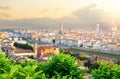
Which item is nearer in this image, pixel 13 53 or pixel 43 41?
pixel 13 53

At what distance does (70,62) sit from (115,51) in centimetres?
2788

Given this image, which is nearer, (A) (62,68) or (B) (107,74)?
(B) (107,74)

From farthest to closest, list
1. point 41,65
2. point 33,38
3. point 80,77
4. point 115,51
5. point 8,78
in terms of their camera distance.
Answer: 1. point 33,38
2. point 115,51
3. point 41,65
4. point 80,77
5. point 8,78

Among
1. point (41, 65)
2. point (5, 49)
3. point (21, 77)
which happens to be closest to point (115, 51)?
point (5, 49)

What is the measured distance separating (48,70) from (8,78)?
2.90m

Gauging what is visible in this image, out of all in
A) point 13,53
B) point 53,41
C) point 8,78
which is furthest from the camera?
point 53,41

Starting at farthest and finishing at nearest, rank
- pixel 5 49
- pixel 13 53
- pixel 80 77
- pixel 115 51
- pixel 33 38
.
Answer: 1. pixel 33 38
2. pixel 115 51
3. pixel 5 49
4. pixel 13 53
5. pixel 80 77

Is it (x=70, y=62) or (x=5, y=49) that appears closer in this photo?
(x=70, y=62)

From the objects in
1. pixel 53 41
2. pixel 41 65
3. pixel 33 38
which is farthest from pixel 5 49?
pixel 33 38

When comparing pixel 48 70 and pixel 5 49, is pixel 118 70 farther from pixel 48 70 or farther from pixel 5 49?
pixel 5 49

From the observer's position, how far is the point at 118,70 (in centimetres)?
761

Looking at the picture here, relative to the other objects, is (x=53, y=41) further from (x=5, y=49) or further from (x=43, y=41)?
(x=5, y=49)

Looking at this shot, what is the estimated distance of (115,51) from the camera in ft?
115

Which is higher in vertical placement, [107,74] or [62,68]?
[62,68]
